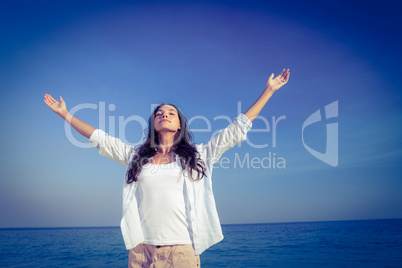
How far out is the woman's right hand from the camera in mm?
2639

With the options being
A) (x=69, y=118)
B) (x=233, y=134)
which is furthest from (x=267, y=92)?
(x=69, y=118)

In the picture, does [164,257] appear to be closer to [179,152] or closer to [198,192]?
[198,192]

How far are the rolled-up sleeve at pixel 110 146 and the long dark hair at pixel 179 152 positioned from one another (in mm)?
103

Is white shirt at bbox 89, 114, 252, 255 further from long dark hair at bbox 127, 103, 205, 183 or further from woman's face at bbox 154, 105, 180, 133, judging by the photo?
woman's face at bbox 154, 105, 180, 133

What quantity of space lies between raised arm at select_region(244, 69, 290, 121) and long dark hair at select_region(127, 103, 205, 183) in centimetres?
53

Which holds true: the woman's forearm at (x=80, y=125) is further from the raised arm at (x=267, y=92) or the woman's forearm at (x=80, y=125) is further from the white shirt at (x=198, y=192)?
the raised arm at (x=267, y=92)

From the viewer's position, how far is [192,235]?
2248 mm

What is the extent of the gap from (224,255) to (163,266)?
43.7ft

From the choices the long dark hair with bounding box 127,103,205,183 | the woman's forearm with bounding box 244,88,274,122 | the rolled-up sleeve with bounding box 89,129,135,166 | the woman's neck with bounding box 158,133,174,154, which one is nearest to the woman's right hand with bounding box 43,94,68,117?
the rolled-up sleeve with bounding box 89,129,135,166

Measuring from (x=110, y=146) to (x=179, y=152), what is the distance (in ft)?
1.79

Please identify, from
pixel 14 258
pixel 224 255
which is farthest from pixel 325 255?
pixel 14 258

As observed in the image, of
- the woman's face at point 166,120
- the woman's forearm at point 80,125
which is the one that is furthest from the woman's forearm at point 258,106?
the woman's forearm at point 80,125

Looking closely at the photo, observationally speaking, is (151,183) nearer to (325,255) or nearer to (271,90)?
(271,90)

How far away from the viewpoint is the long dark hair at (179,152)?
2396mm
